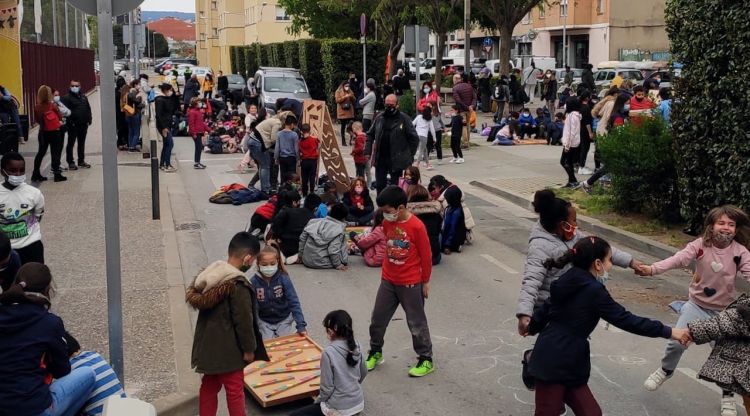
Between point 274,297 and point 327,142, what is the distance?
932 cm

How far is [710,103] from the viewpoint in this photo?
11.9 meters

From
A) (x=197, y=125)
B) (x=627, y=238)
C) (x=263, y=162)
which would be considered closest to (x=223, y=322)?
(x=627, y=238)

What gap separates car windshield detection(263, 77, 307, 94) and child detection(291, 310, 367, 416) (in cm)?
2524

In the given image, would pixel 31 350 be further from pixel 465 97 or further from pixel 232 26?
pixel 232 26

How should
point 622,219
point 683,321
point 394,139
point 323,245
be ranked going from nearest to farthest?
point 683,321, point 323,245, point 622,219, point 394,139

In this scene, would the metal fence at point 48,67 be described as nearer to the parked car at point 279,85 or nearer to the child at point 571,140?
the parked car at point 279,85

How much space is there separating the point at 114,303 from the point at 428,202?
18.6 ft

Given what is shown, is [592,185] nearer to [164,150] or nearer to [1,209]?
[164,150]

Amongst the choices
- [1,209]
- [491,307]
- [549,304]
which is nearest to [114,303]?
[1,209]

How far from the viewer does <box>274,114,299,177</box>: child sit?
50.8ft

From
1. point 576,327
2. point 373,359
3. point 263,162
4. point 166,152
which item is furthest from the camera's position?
point 166,152

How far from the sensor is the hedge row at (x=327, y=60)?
104 ft

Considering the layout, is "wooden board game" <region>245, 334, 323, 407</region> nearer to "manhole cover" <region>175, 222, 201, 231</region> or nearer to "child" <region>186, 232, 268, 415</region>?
"child" <region>186, 232, 268, 415</region>

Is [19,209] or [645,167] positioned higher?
[19,209]
